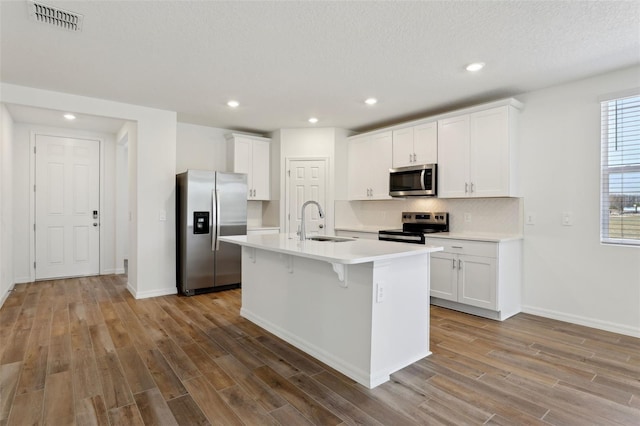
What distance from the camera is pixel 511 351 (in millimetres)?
2791

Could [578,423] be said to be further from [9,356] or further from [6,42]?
[6,42]

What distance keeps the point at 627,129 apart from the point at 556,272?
4.93ft

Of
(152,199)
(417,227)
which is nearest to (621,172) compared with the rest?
(417,227)

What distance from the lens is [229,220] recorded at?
4.88 m

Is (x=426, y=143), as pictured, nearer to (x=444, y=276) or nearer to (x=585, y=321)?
(x=444, y=276)

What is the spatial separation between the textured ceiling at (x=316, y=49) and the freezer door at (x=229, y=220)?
1.17 m

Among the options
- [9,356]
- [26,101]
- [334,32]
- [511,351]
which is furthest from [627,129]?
[26,101]

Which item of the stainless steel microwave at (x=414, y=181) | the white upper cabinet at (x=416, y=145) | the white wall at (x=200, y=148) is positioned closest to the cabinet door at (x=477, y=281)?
the stainless steel microwave at (x=414, y=181)

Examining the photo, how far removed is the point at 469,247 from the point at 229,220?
123 inches

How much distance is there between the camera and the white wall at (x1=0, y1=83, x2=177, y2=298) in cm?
441

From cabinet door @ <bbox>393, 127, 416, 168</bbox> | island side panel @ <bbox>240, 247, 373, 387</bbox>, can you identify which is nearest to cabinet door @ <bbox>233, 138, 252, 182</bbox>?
island side panel @ <bbox>240, 247, 373, 387</bbox>

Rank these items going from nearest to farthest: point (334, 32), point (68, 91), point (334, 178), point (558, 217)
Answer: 1. point (334, 32)
2. point (558, 217)
3. point (68, 91)
4. point (334, 178)

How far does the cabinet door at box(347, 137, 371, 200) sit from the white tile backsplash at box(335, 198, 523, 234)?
1.00ft

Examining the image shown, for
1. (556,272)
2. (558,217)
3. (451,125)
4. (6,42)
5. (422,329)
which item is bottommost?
(422,329)
